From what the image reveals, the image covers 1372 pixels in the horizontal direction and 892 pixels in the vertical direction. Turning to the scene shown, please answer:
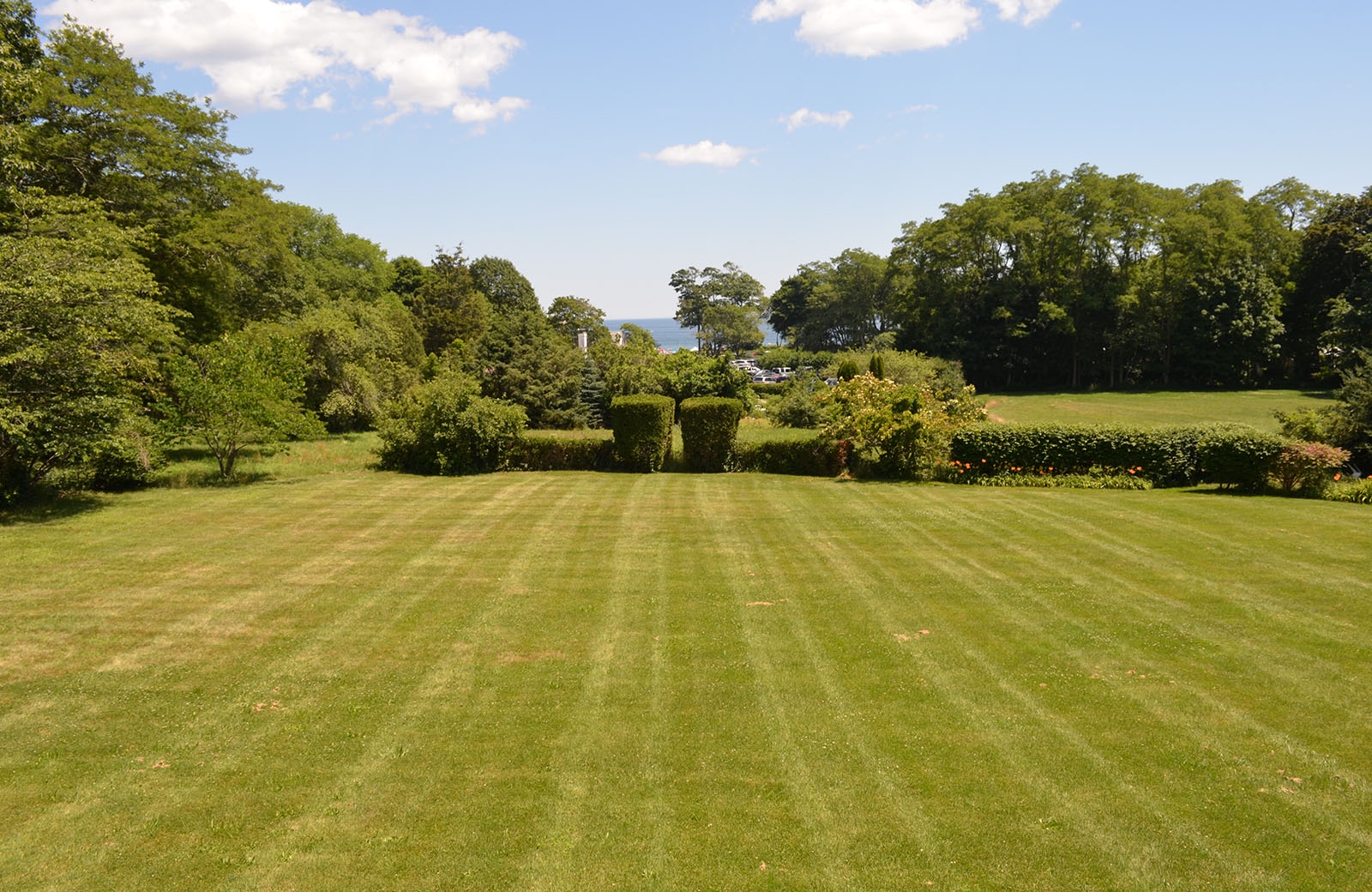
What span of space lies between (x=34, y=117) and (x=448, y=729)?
23.9 metres

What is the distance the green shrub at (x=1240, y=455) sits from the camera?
54.3 ft

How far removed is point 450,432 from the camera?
21531mm

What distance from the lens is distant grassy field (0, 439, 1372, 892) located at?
5.33m

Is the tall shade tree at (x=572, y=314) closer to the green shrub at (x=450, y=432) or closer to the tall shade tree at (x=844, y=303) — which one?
the tall shade tree at (x=844, y=303)

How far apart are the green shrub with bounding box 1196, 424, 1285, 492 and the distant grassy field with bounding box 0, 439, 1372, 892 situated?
3381 millimetres

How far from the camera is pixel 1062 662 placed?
8320 mm

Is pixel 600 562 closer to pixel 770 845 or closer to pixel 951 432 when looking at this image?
pixel 770 845

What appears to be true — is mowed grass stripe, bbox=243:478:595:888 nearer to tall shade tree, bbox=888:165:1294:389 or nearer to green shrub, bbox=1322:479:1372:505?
green shrub, bbox=1322:479:1372:505

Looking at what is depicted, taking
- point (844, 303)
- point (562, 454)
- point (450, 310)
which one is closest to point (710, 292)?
point (844, 303)

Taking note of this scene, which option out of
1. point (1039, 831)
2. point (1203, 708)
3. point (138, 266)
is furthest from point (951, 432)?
point (138, 266)

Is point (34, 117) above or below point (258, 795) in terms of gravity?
above

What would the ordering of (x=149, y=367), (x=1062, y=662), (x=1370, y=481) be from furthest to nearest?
(x=149, y=367), (x=1370, y=481), (x=1062, y=662)

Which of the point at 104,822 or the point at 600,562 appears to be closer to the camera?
the point at 104,822

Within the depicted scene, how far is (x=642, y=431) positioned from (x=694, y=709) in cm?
1454
